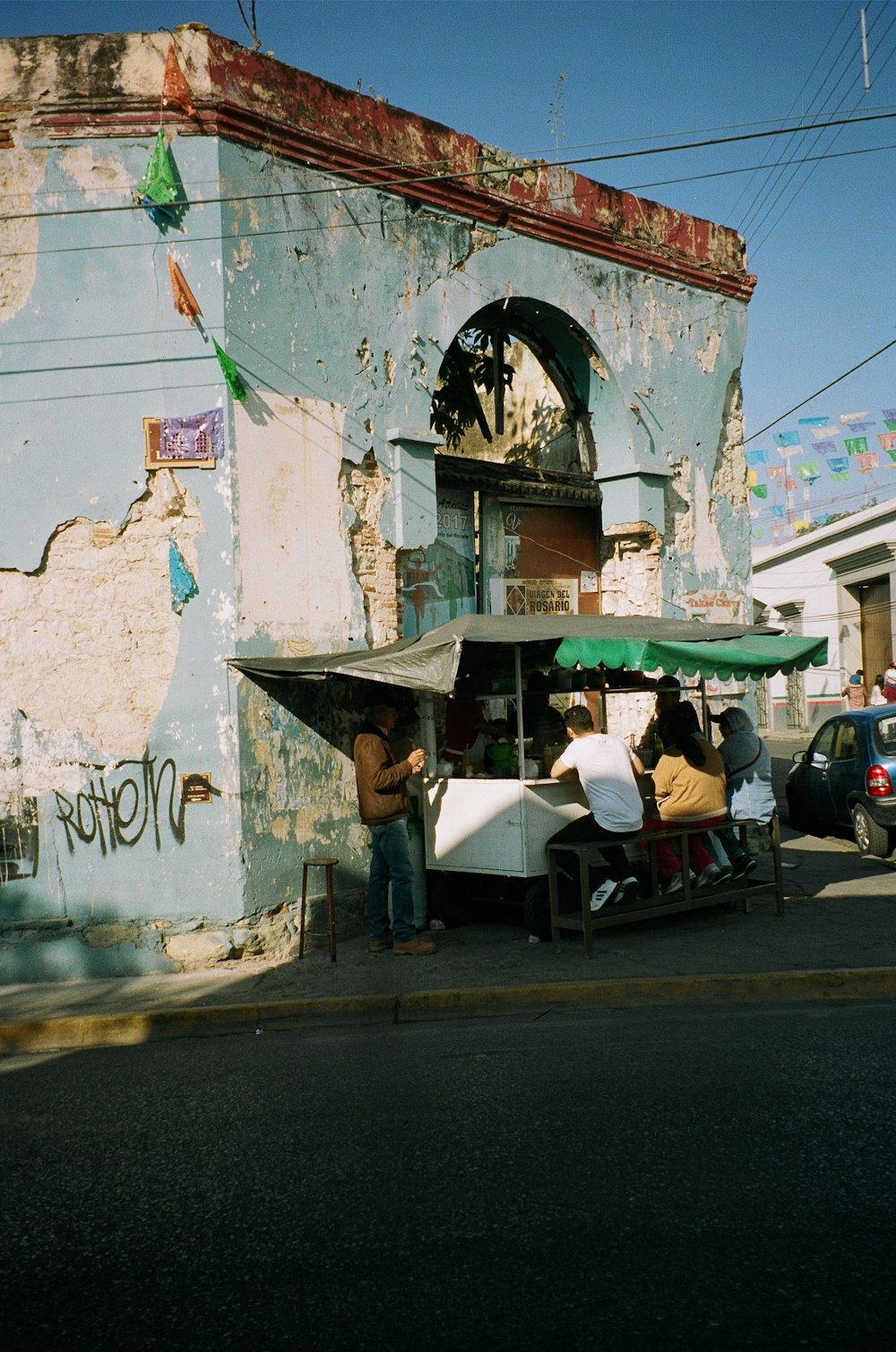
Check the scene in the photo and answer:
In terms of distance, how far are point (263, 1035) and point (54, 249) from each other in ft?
18.9

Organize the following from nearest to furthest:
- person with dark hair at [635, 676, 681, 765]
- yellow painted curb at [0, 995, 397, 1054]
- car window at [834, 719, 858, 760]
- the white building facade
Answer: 1. yellow painted curb at [0, 995, 397, 1054]
2. person with dark hair at [635, 676, 681, 765]
3. car window at [834, 719, 858, 760]
4. the white building facade

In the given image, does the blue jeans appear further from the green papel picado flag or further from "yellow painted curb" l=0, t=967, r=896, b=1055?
the green papel picado flag

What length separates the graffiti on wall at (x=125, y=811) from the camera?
8.03 m

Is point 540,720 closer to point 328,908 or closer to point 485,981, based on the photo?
point 328,908

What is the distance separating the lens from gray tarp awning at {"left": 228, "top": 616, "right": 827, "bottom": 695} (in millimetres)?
7465

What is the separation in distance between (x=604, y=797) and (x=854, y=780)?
17.1 ft

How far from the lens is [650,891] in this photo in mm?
8594

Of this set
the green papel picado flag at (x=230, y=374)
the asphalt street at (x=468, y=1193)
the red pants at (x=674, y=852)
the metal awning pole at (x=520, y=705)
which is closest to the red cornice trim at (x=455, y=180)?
the green papel picado flag at (x=230, y=374)

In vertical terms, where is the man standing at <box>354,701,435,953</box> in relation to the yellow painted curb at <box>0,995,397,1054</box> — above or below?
above

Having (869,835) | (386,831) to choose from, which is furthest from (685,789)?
(869,835)

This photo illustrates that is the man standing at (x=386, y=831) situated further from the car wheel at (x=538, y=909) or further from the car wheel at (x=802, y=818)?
the car wheel at (x=802, y=818)

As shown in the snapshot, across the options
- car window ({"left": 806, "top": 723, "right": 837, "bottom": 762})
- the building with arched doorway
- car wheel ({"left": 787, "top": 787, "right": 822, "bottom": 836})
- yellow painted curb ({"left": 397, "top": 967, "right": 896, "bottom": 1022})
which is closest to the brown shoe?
the building with arched doorway

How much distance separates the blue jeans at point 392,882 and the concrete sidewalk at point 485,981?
0.23 m

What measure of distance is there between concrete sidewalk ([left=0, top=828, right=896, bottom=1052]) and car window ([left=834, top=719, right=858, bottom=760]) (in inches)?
151
